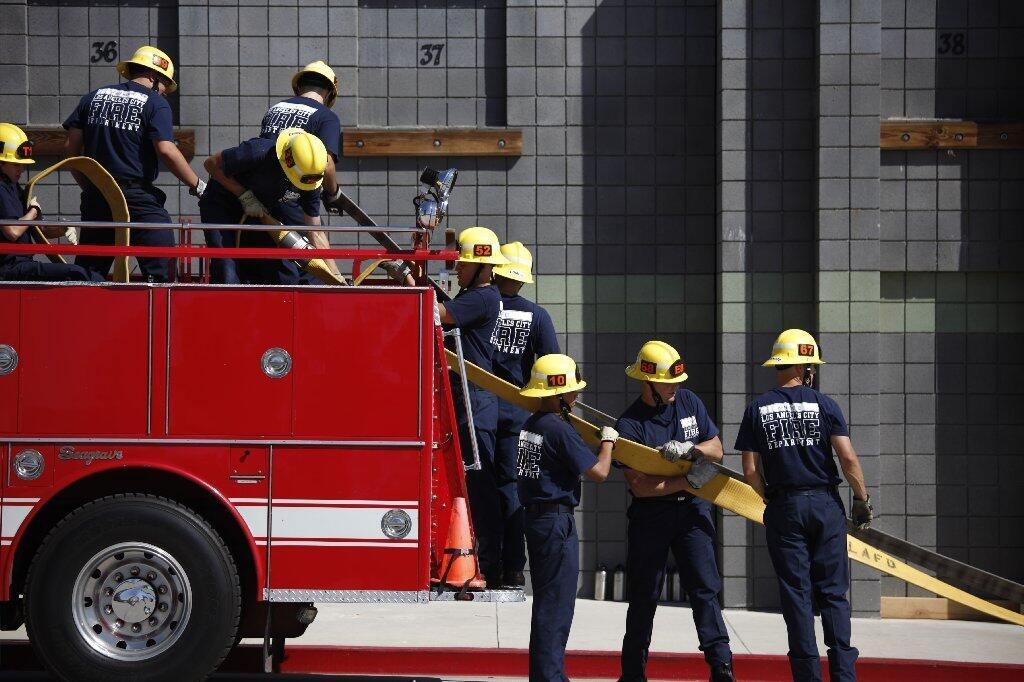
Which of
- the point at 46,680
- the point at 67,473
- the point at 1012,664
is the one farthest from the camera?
the point at 1012,664

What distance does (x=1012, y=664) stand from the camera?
877 cm

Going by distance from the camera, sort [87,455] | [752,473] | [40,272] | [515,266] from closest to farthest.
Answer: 1. [87,455]
2. [40,272]
3. [752,473]
4. [515,266]

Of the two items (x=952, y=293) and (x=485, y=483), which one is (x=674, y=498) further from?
(x=952, y=293)

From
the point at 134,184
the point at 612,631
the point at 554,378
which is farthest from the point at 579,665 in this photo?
the point at 134,184

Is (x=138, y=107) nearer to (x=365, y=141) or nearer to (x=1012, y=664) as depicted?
(x=365, y=141)

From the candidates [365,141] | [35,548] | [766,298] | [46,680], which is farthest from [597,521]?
[35,548]

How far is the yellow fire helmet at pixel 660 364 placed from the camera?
25.8 feet

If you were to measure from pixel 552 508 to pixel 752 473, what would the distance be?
4.80 ft

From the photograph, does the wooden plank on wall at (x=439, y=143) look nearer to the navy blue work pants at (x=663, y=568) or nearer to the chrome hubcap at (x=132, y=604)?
the navy blue work pants at (x=663, y=568)

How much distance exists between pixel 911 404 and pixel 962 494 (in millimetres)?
902

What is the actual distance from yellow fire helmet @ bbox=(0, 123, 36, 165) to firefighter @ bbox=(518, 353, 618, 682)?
11.4ft

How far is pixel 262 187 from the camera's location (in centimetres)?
763

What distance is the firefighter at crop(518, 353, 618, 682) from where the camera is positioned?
23.8 ft

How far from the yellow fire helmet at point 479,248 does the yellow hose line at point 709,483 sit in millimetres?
608
